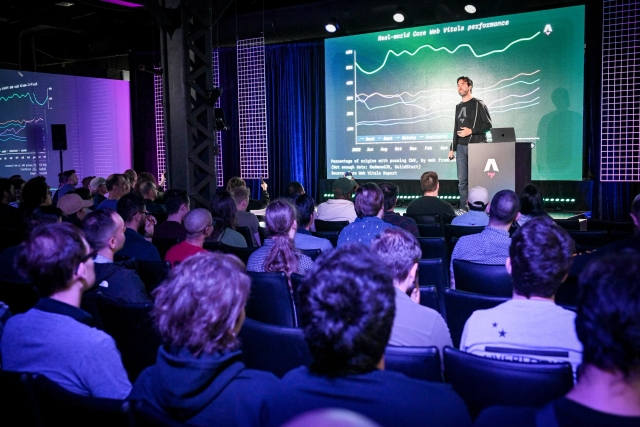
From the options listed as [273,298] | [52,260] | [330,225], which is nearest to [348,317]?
[52,260]

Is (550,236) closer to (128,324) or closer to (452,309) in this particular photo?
(452,309)

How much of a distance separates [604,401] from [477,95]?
365 inches

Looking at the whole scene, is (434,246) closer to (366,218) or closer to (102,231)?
(366,218)

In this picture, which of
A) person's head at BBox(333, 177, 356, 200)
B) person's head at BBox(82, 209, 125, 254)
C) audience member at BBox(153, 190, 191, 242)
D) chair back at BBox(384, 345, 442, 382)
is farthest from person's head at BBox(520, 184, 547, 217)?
chair back at BBox(384, 345, 442, 382)

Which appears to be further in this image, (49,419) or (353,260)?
(49,419)

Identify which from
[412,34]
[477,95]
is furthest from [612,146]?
[412,34]

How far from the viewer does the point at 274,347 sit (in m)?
2.08

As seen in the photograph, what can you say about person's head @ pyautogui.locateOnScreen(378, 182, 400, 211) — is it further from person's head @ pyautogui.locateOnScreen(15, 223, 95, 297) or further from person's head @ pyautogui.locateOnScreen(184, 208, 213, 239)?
person's head @ pyautogui.locateOnScreen(15, 223, 95, 297)

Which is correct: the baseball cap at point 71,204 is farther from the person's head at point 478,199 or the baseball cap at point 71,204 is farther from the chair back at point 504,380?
the chair back at point 504,380

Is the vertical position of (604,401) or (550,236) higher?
(550,236)

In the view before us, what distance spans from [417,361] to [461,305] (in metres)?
0.91

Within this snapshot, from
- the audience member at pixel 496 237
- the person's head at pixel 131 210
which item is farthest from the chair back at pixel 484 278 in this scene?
the person's head at pixel 131 210

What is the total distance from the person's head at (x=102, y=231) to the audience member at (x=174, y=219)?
60.9 inches

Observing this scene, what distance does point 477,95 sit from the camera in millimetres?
9797
